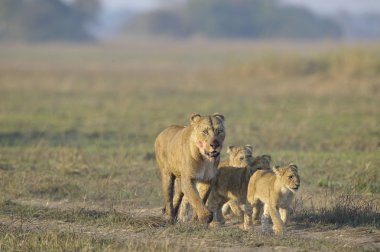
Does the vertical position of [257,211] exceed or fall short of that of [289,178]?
it falls short

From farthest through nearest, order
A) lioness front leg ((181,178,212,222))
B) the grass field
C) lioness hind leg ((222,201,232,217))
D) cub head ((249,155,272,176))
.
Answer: lioness hind leg ((222,201,232,217)), cub head ((249,155,272,176)), lioness front leg ((181,178,212,222)), the grass field

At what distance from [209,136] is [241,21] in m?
97.0

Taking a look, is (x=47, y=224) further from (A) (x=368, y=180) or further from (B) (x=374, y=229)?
(A) (x=368, y=180)

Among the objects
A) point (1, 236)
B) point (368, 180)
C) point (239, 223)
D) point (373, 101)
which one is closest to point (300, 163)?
point (368, 180)

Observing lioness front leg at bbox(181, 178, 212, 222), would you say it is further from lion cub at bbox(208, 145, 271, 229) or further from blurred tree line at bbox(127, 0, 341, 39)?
blurred tree line at bbox(127, 0, 341, 39)

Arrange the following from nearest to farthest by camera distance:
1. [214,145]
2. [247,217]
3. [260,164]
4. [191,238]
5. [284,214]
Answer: [191,238], [214,145], [284,214], [247,217], [260,164]

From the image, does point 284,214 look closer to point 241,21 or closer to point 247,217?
point 247,217

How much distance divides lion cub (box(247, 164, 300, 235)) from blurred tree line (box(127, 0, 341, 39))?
303 feet

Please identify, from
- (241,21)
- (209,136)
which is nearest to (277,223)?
(209,136)

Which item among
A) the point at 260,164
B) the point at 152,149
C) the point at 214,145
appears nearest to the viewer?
the point at 214,145

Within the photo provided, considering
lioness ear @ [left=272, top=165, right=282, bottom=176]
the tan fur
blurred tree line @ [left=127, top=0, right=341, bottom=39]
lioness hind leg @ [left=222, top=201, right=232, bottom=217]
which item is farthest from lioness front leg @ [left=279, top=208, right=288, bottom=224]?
blurred tree line @ [left=127, top=0, right=341, bottom=39]

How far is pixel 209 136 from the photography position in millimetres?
8508

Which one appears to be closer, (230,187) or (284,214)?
(284,214)

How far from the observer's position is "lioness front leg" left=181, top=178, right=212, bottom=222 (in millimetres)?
8625
